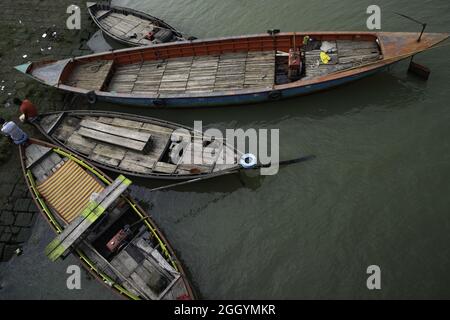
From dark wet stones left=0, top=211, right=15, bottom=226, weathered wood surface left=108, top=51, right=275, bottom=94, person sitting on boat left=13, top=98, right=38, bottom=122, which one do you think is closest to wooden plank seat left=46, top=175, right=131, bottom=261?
dark wet stones left=0, top=211, right=15, bottom=226

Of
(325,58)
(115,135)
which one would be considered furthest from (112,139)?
(325,58)

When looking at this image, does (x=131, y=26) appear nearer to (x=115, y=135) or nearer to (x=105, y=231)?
(x=115, y=135)

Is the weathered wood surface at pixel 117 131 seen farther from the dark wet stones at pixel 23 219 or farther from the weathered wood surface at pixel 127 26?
the weathered wood surface at pixel 127 26

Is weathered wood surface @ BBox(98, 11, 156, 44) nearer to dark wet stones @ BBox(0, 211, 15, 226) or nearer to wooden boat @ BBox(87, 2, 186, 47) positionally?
wooden boat @ BBox(87, 2, 186, 47)

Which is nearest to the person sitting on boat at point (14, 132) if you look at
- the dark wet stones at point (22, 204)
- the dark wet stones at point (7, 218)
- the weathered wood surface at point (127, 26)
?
the dark wet stones at point (22, 204)

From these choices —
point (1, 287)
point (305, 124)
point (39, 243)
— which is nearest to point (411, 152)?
point (305, 124)
